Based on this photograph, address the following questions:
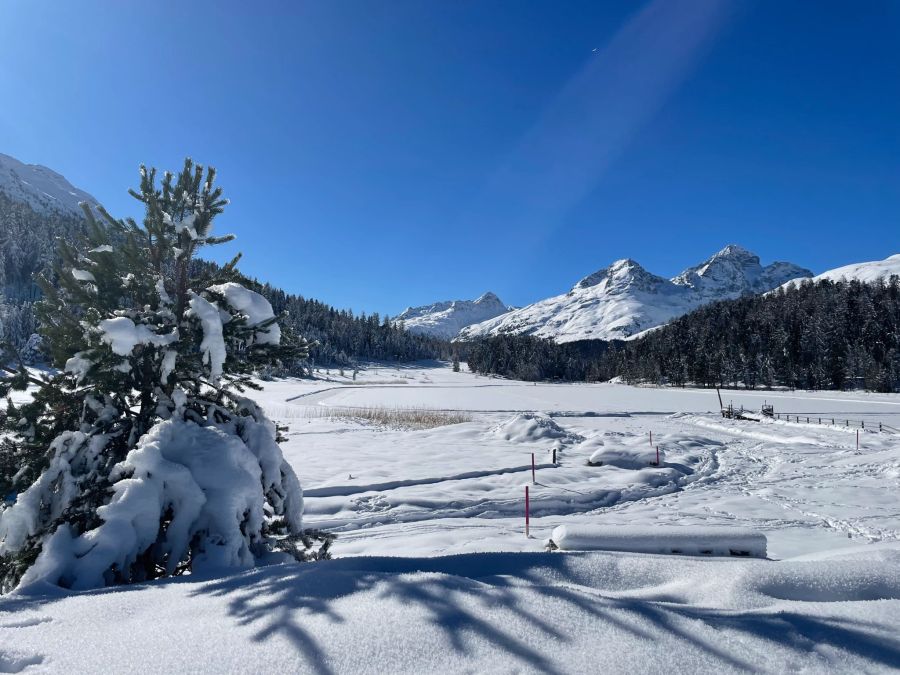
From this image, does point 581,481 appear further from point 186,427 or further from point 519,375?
point 519,375

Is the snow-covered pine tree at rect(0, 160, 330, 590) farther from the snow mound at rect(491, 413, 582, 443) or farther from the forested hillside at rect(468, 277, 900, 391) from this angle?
the forested hillside at rect(468, 277, 900, 391)

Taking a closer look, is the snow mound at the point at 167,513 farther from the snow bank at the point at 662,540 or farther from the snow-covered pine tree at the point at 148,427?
the snow bank at the point at 662,540

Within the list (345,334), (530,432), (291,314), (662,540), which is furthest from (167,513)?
(345,334)

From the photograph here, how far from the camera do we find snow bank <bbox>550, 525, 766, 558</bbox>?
20.1ft

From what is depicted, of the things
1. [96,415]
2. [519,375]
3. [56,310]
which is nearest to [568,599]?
[96,415]

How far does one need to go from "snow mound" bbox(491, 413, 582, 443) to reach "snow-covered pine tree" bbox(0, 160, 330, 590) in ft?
59.2

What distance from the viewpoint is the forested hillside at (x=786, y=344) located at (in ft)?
262

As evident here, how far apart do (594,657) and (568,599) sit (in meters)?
0.63

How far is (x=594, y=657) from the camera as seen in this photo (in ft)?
7.52

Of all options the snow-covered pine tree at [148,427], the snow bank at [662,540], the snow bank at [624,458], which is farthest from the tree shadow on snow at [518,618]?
the snow bank at [624,458]

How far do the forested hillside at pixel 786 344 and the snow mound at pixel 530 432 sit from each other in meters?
76.4

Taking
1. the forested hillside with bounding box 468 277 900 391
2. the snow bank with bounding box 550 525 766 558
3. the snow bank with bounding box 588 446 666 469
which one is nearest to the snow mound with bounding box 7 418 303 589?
the snow bank with bounding box 550 525 766 558

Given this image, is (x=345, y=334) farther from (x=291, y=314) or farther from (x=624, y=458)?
(x=624, y=458)

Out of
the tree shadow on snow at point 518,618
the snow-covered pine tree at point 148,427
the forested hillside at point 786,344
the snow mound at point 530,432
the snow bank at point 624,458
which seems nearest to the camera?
the tree shadow on snow at point 518,618
